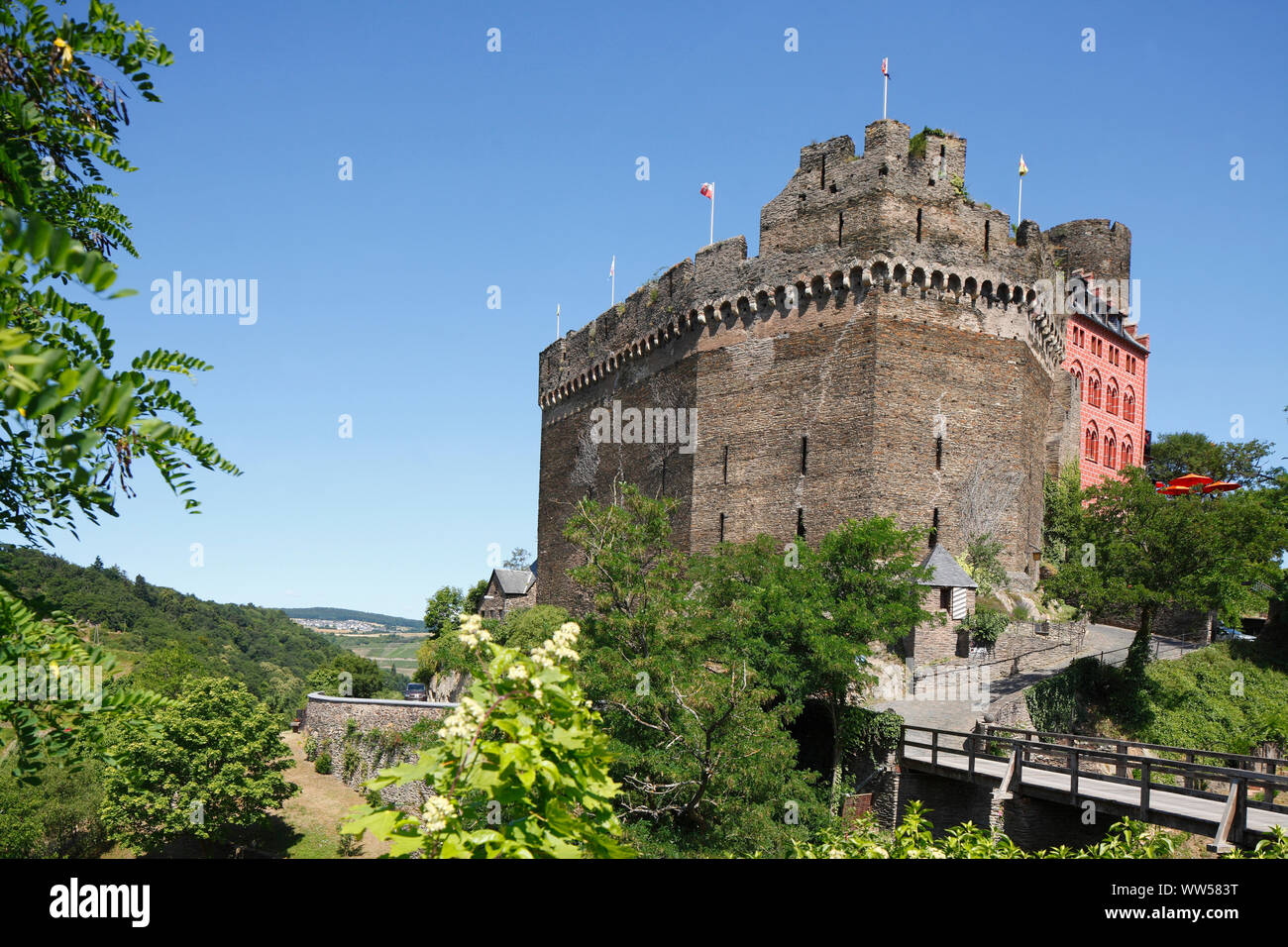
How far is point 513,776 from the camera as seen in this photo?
4.07 meters

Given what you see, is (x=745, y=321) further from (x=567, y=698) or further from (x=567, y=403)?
(x=567, y=698)

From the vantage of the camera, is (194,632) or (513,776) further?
(194,632)

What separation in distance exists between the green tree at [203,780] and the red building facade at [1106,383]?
46.9 meters

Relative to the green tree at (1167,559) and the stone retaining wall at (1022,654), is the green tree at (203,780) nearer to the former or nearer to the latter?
the stone retaining wall at (1022,654)

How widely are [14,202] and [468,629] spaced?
2.90 m

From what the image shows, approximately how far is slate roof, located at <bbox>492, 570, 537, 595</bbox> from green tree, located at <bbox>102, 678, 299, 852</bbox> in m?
15.2

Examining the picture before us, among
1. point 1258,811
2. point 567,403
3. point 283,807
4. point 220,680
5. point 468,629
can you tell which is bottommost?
point 283,807

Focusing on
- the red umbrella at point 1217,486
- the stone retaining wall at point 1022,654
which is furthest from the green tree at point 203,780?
the red umbrella at point 1217,486

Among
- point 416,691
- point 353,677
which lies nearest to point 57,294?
point 416,691

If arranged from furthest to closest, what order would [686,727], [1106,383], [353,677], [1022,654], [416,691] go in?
[353,677] → [1106,383] → [416,691] → [1022,654] → [686,727]

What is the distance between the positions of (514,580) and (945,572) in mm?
28507

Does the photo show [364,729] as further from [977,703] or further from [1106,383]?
[1106,383]
